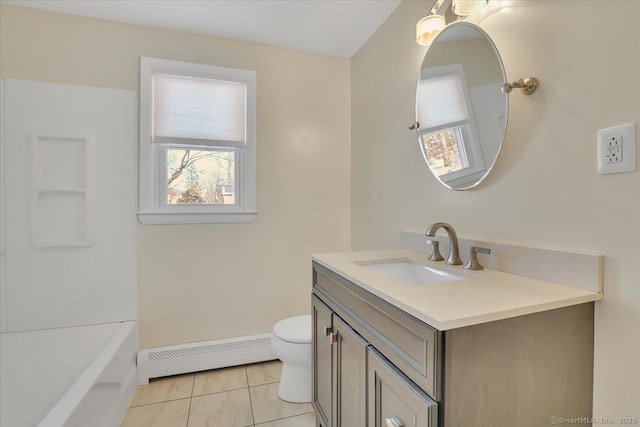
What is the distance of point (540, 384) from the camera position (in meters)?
0.83

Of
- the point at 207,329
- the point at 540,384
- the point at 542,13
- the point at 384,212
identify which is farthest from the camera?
the point at 207,329

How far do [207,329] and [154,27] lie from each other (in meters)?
2.10

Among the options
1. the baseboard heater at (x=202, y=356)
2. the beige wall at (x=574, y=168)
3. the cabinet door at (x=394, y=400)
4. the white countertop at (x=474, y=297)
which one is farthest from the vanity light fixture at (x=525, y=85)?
the baseboard heater at (x=202, y=356)

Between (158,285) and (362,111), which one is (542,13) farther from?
(158,285)

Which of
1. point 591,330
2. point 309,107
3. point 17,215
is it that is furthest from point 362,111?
point 17,215

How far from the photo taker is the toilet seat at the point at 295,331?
1775 millimetres

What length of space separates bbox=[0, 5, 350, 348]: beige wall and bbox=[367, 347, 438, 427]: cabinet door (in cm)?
150

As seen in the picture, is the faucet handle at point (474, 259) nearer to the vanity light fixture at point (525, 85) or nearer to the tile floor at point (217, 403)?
the vanity light fixture at point (525, 85)

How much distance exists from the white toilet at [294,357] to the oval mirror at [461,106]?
115cm

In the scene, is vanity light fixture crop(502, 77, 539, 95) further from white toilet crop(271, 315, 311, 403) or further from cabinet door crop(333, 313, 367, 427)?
white toilet crop(271, 315, 311, 403)

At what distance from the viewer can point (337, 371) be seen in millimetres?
1277

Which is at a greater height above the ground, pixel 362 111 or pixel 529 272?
pixel 362 111

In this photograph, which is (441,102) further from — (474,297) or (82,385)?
(82,385)

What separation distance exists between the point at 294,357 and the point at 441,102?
154 cm
